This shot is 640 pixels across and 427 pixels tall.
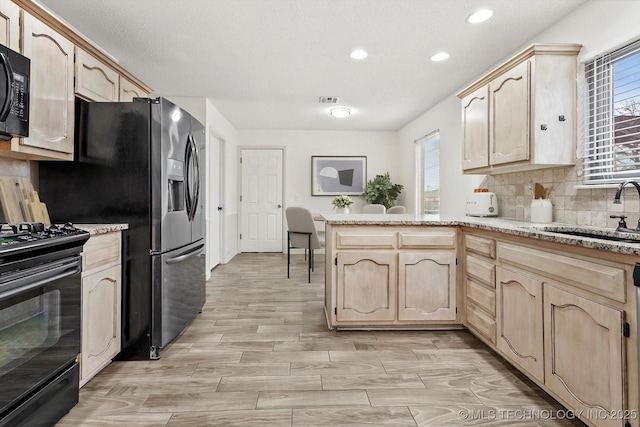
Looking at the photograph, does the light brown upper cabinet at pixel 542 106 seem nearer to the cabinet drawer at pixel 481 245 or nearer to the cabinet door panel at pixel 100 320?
the cabinet drawer at pixel 481 245

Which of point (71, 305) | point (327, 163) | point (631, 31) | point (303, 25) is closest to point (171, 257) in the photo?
point (71, 305)

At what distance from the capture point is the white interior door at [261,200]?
21.7 ft

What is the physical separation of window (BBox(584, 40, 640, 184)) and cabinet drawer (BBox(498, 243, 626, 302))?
2.56 ft

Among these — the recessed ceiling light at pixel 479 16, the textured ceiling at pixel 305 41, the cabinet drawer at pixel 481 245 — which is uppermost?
the textured ceiling at pixel 305 41

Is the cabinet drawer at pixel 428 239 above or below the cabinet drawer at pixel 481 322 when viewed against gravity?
above

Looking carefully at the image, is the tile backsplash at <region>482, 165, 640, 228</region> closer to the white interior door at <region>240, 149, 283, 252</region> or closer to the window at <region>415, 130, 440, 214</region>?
the window at <region>415, 130, 440, 214</region>

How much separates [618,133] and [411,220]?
52.6 inches

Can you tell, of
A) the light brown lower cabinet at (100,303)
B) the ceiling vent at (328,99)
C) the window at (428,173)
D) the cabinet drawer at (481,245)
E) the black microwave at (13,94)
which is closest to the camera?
the black microwave at (13,94)

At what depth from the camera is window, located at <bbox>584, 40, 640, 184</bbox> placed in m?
1.99

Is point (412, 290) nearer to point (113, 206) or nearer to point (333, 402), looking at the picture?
point (333, 402)

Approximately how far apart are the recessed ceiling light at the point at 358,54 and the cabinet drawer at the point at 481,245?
1.81 metres

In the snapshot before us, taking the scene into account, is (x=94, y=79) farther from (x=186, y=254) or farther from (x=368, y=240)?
(x=368, y=240)

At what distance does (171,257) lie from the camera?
2365 millimetres

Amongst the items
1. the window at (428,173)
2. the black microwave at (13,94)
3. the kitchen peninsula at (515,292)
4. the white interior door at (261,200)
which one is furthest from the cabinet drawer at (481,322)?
the white interior door at (261,200)
